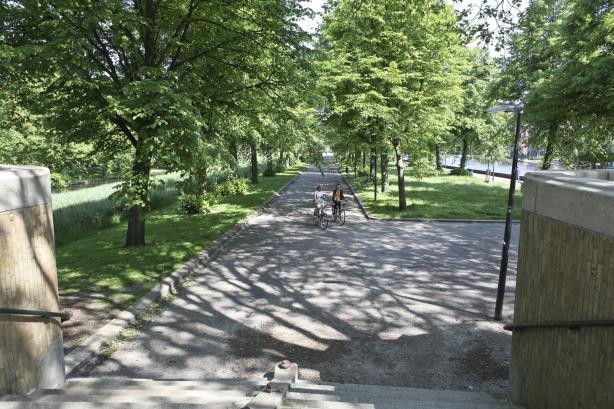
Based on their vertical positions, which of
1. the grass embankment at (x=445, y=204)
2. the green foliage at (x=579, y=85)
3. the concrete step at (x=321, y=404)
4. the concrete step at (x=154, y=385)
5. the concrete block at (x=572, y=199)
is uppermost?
the green foliage at (x=579, y=85)

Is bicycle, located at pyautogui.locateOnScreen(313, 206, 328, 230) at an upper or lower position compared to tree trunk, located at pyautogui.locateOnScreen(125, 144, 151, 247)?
lower

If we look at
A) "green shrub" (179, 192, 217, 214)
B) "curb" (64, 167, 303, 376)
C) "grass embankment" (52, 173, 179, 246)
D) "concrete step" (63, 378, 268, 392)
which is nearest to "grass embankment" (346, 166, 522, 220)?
"green shrub" (179, 192, 217, 214)

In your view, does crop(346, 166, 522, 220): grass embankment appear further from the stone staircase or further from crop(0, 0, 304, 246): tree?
the stone staircase

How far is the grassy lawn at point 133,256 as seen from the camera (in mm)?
8844

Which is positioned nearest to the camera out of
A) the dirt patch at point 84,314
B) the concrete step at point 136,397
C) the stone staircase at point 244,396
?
the stone staircase at point 244,396

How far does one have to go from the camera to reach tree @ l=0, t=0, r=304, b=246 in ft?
28.5

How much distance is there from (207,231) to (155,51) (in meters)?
6.06

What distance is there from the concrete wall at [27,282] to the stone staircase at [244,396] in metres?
0.26

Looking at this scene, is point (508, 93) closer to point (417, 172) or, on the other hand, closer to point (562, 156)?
point (562, 156)

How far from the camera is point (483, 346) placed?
6.43 metres

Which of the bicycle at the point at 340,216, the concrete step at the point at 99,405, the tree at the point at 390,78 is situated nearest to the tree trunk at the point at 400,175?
the tree at the point at 390,78

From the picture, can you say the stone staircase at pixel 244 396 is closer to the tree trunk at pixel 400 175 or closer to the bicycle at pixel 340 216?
the bicycle at pixel 340 216

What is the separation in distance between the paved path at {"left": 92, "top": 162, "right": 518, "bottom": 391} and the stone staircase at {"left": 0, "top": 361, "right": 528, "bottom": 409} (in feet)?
2.21

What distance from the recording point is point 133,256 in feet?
36.9
